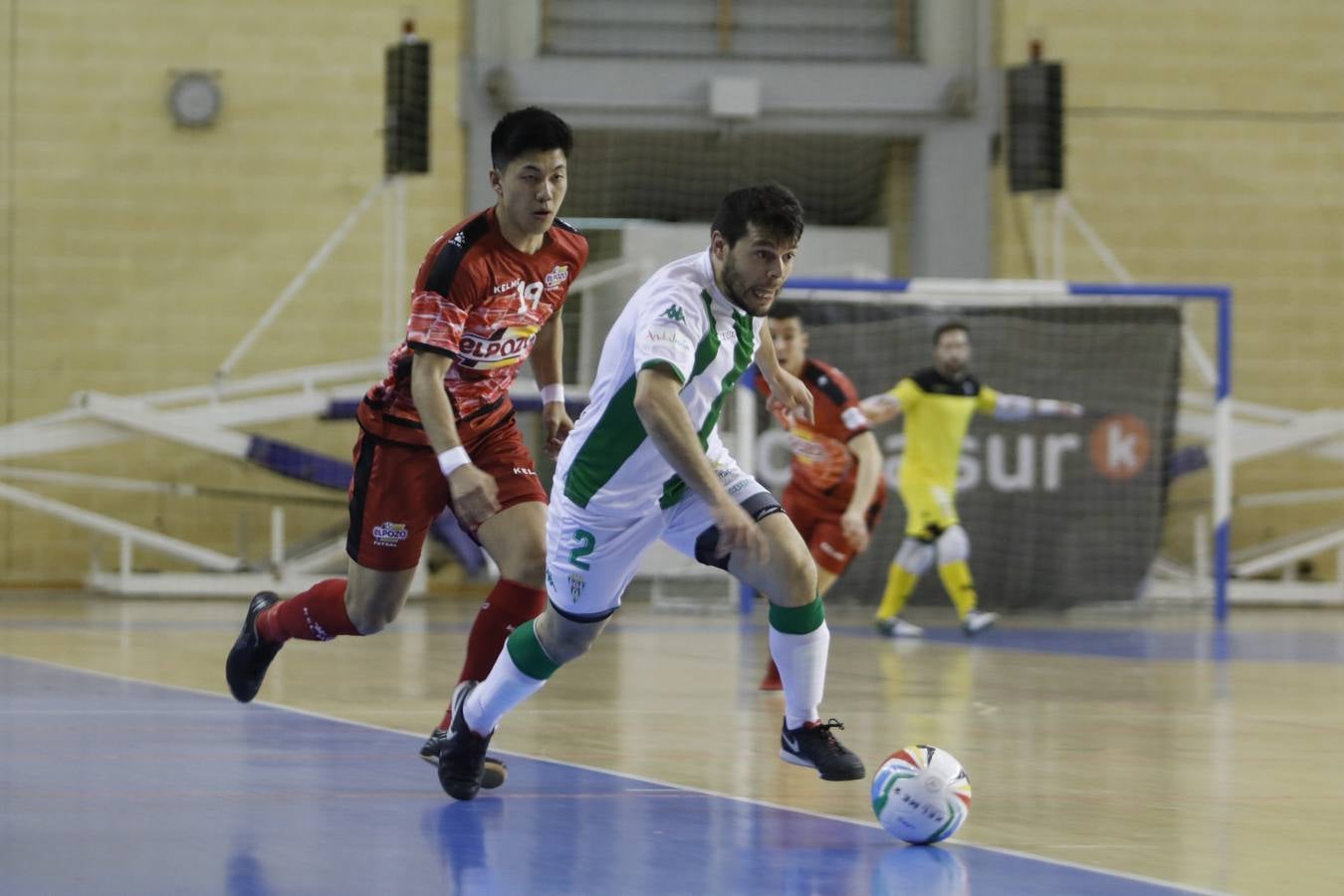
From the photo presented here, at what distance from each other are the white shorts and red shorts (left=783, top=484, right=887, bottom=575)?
4.90 meters

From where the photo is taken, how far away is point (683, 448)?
194 inches

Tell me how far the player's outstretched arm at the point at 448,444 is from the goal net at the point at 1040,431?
390 inches

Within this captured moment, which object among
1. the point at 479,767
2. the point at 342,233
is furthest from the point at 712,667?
the point at 342,233

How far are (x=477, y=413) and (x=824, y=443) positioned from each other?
456 cm

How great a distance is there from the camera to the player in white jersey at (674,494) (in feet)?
16.7

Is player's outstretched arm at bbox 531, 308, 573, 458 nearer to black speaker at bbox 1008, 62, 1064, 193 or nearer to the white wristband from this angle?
the white wristband

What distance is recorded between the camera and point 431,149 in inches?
724

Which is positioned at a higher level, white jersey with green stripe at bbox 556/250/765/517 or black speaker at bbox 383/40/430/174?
black speaker at bbox 383/40/430/174

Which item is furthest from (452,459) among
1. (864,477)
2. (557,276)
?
(864,477)

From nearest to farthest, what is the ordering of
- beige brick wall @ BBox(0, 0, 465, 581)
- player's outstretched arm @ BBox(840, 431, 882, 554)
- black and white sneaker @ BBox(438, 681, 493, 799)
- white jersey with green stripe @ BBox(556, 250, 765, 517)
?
white jersey with green stripe @ BBox(556, 250, 765, 517) < black and white sneaker @ BBox(438, 681, 493, 799) < player's outstretched arm @ BBox(840, 431, 882, 554) < beige brick wall @ BBox(0, 0, 465, 581)

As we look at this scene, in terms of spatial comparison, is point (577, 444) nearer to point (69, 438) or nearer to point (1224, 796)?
point (1224, 796)

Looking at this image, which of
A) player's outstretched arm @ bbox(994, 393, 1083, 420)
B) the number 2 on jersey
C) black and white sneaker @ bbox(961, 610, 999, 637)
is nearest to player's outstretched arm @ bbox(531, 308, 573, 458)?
the number 2 on jersey

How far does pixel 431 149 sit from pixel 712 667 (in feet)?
29.7

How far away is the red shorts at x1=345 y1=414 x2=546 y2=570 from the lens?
604 centimetres
